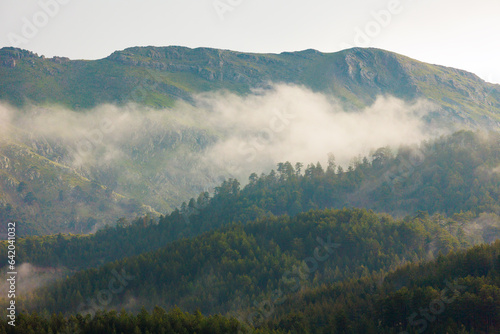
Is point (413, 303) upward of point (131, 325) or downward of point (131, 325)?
upward

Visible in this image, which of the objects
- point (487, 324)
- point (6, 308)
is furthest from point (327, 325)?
point (6, 308)

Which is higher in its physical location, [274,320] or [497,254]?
[497,254]

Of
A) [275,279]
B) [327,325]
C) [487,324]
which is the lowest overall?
[275,279]

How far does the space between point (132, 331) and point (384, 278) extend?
81.9 m

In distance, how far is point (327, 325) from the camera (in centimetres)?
12388

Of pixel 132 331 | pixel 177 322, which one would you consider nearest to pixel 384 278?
pixel 177 322

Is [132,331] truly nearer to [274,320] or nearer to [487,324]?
[274,320]

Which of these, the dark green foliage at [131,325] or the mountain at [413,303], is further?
the dark green foliage at [131,325]

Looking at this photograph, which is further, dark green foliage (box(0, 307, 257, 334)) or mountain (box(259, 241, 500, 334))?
dark green foliage (box(0, 307, 257, 334))

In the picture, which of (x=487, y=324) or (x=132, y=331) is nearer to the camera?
(x=487, y=324)

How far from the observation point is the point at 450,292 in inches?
4702

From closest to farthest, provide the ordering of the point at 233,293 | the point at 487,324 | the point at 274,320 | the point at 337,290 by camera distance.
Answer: the point at 487,324
the point at 274,320
the point at 337,290
the point at 233,293

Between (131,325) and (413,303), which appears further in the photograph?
(131,325)

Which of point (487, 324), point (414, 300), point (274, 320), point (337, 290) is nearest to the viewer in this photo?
point (487, 324)
